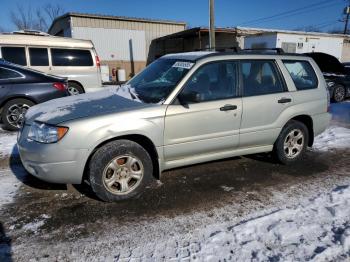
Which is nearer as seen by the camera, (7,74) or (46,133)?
(46,133)

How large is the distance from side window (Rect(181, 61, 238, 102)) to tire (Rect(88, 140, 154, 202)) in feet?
3.18

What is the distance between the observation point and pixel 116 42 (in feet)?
75.0

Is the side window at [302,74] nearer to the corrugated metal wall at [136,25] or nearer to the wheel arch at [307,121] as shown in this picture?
the wheel arch at [307,121]

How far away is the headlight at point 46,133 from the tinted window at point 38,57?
22.8ft

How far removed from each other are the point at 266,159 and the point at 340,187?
4.29 feet

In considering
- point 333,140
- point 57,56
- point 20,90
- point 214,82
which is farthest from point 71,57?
point 333,140

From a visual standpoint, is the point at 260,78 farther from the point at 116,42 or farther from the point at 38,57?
the point at 116,42

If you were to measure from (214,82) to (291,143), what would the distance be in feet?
5.74

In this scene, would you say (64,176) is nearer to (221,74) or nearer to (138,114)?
(138,114)

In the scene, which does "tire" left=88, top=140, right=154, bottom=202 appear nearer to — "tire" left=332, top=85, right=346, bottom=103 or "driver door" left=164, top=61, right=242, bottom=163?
"driver door" left=164, top=61, right=242, bottom=163

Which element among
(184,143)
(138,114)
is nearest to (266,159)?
(184,143)

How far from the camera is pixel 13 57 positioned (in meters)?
9.29

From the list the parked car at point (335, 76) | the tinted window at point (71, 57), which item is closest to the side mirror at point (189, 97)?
the tinted window at point (71, 57)

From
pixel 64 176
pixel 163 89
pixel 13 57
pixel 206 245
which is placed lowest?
pixel 206 245
